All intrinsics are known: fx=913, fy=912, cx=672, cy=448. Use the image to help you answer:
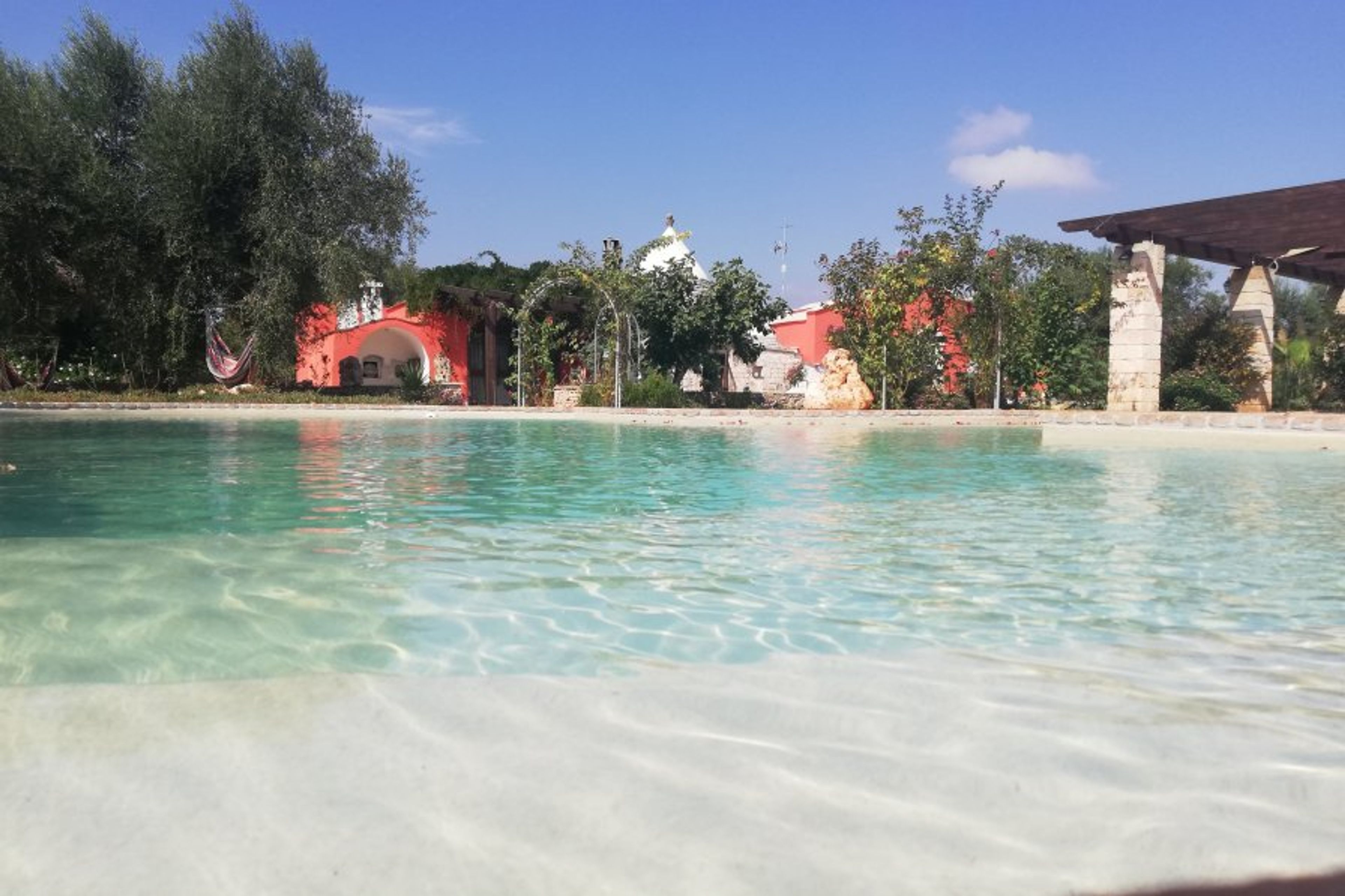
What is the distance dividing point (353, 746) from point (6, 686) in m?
1.32

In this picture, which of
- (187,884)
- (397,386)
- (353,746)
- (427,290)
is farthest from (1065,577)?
(397,386)

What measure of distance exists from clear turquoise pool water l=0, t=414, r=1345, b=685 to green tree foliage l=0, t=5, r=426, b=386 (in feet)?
49.0

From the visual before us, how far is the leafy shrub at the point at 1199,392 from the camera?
59.7 feet

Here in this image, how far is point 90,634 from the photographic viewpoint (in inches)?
139

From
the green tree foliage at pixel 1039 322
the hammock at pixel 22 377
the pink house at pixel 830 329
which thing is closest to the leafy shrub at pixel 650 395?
the pink house at pixel 830 329

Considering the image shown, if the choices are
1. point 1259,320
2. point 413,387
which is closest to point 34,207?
point 413,387

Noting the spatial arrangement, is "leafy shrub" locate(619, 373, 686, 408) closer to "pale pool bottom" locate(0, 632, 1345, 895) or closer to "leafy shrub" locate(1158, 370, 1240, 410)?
"leafy shrub" locate(1158, 370, 1240, 410)

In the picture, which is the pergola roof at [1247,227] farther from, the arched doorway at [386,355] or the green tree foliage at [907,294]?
the arched doorway at [386,355]

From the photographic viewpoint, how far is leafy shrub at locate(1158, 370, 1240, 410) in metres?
18.2

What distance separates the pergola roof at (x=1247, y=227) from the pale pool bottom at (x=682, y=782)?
47.9 ft

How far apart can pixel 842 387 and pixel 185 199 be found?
55.3 ft

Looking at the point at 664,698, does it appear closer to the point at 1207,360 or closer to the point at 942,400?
the point at 942,400

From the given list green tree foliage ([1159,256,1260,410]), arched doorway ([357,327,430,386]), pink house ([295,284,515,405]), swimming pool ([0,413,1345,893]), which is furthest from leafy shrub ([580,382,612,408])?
swimming pool ([0,413,1345,893])

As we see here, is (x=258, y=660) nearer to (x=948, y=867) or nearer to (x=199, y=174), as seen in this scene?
(x=948, y=867)
